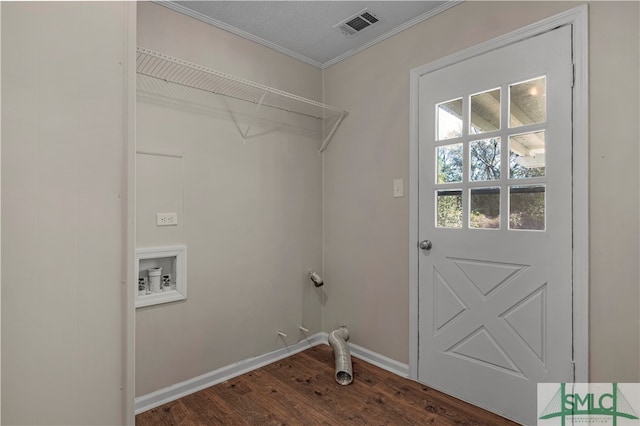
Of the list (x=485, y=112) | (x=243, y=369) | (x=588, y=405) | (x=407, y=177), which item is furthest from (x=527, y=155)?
(x=243, y=369)

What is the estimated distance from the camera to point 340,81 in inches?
103

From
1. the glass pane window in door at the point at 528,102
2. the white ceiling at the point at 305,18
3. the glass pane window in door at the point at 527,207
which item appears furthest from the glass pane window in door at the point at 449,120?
the white ceiling at the point at 305,18

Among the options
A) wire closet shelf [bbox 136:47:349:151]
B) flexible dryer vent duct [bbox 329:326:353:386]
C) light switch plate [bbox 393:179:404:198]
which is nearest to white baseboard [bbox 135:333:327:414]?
flexible dryer vent duct [bbox 329:326:353:386]

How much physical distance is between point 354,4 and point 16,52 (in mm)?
1726

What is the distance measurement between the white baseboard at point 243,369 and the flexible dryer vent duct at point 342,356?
0.17 meters

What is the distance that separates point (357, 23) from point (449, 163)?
1142 millimetres

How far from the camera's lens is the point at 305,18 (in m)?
2.07

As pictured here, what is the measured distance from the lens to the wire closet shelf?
176 cm

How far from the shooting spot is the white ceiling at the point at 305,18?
193cm

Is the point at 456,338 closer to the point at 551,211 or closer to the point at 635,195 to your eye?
the point at 551,211

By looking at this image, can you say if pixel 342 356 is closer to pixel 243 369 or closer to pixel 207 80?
pixel 243 369

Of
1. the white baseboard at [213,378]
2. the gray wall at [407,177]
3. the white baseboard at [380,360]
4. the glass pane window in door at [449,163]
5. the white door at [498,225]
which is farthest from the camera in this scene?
the white baseboard at [380,360]

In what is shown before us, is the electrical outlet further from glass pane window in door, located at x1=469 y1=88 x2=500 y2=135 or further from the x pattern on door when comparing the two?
glass pane window in door, located at x1=469 y1=88 x2=500 y2=135

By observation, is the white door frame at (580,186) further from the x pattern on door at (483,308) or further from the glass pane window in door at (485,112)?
the glass pane window in door at (485,112)
